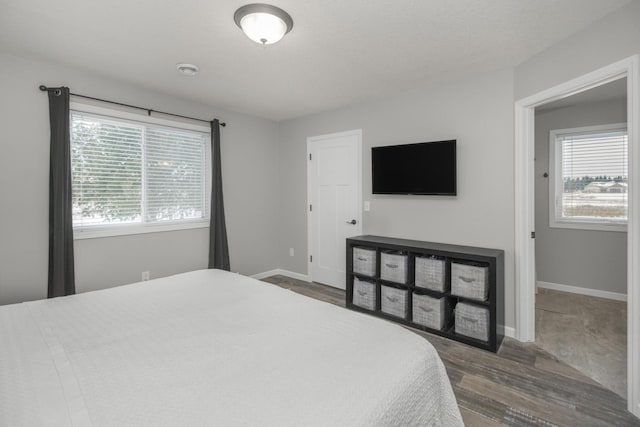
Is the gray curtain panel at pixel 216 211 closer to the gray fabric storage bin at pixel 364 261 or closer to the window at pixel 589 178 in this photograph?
the gray fabric storage bin at pixel 364 261

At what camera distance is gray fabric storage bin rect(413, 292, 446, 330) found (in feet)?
9.65

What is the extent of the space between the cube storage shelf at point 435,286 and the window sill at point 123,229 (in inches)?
77.6

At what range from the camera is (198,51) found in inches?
99.4

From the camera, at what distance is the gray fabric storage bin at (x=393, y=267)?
320cm

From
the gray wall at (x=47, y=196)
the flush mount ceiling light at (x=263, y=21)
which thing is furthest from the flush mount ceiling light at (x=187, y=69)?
the flush mount ceiling light at (x=263, y=21)

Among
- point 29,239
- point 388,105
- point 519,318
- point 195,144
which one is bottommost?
point 519,318

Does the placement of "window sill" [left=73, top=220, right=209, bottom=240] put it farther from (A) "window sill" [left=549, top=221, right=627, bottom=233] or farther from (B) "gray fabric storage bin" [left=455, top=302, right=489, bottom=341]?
(A) "window sill" [left=549, top=221, right=627, bottom=233]

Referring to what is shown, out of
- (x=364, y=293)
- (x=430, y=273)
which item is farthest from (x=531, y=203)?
(x=364, y=293)

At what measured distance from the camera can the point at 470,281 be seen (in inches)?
109

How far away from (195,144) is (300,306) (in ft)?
9.54

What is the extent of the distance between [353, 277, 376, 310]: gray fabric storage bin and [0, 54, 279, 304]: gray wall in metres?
1.76

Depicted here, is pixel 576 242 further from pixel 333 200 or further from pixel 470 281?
pixel 333 200

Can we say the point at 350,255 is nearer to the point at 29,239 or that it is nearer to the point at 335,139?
the point at 335,139

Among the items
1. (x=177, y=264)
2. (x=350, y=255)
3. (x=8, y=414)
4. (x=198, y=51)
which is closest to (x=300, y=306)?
(x=8, y=414)
